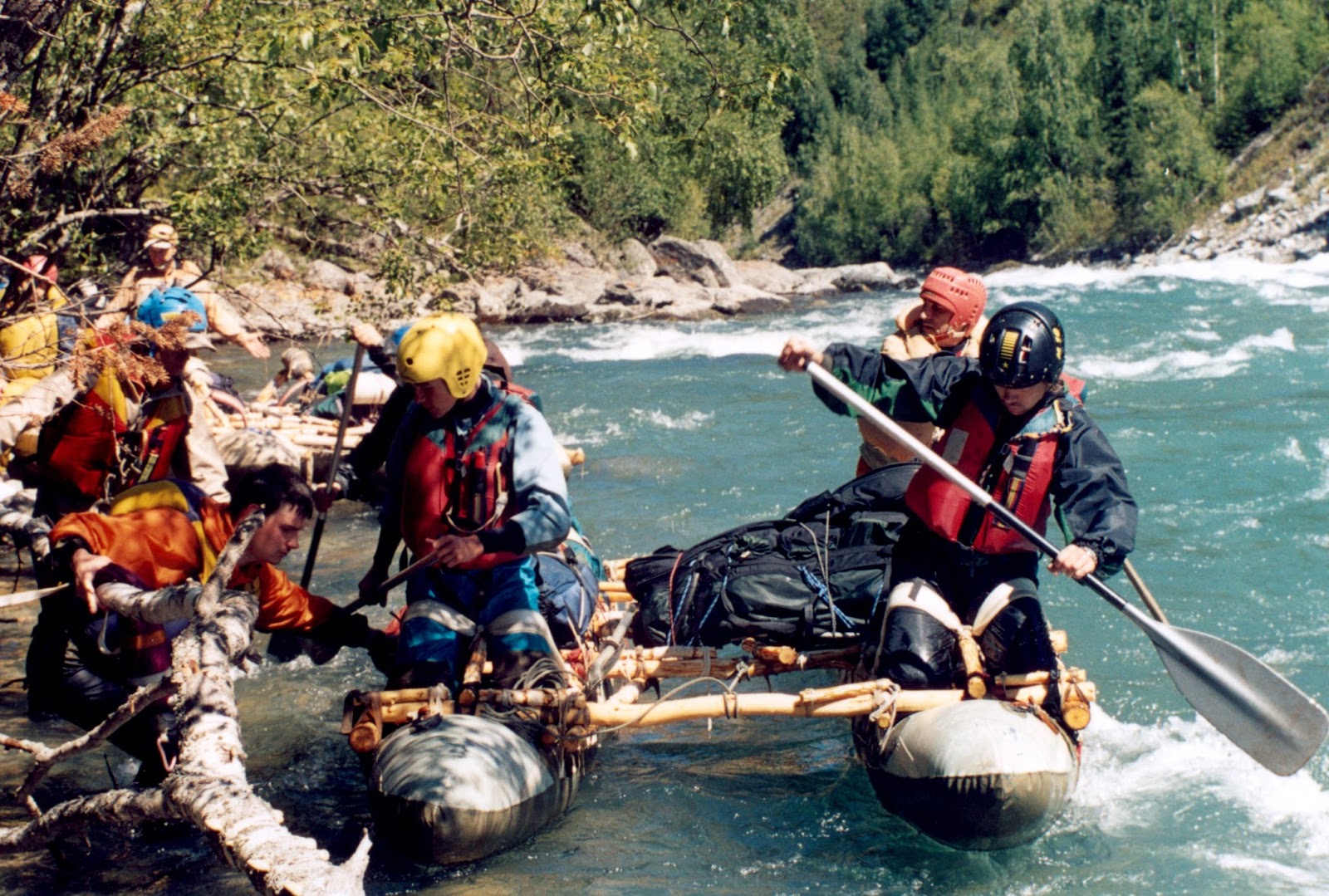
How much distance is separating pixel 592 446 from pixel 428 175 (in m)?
5.18

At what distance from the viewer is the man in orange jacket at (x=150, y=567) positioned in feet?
12.6

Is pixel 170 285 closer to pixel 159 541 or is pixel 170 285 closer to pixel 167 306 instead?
pixel 167 306

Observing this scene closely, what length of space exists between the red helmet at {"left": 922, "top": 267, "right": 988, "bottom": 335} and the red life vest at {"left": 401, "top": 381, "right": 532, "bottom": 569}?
1.99m

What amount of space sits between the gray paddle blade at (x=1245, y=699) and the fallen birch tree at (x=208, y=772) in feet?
8.93

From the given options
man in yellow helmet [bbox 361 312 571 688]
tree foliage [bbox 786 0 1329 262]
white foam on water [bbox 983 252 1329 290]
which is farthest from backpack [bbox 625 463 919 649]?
tree foliage [bbox 786 0 1329 262]

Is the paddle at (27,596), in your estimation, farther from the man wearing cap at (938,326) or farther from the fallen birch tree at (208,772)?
the man wearing cap at (938,326)

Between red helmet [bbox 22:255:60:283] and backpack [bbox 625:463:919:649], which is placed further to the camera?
red helmet [bbox 22:255:60:283]

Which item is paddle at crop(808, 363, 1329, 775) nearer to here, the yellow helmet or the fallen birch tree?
the yellow helmet

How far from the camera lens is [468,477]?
451 centimetres

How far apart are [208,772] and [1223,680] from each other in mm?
3114

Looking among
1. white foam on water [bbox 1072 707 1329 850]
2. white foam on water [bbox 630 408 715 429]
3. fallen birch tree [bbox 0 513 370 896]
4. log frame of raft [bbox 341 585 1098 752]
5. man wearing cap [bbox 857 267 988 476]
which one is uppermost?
man wearing cap [bbox 857 267 988 476]

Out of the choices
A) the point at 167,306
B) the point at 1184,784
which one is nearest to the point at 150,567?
the point at 167,306

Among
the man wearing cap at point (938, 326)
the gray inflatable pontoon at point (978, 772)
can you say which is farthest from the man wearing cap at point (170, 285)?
the gray inflatable pontoon at point (978, 772)

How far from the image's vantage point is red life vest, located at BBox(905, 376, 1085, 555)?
4484mm
